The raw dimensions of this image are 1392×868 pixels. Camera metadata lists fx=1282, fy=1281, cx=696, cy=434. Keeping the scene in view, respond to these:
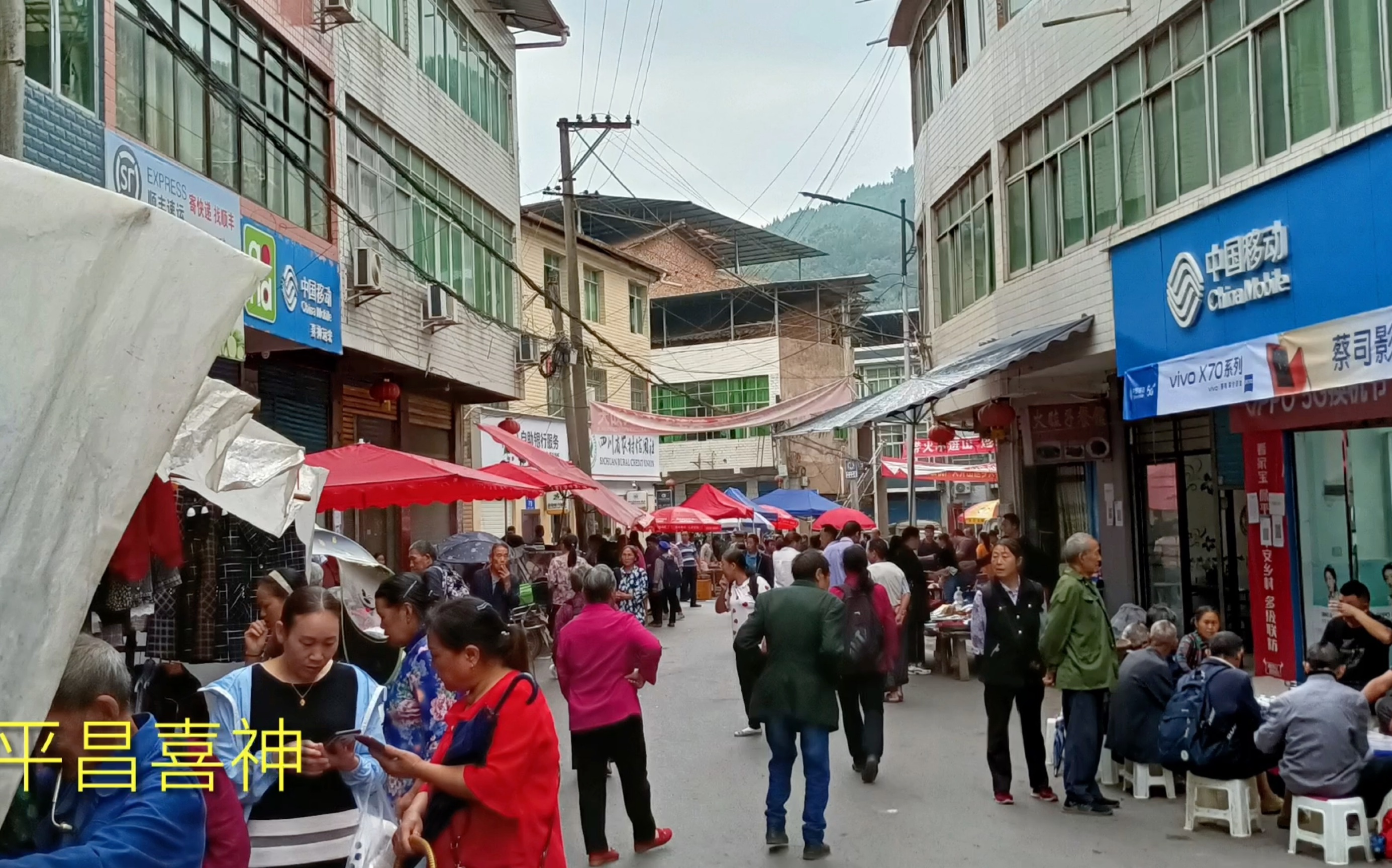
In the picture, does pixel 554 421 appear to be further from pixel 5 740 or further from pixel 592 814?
pixel 5 740

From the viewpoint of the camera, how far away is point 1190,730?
7863mm

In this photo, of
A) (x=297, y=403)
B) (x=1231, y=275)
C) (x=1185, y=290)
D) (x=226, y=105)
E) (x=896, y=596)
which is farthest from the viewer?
(x=297, y=403)

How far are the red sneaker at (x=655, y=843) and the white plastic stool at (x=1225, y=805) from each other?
3166 millimetres

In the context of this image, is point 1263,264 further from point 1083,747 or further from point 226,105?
point 226,105

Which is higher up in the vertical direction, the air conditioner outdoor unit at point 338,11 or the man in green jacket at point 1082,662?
the air conditioner outdoor unit at point 338,11

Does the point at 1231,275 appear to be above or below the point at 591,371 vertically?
below

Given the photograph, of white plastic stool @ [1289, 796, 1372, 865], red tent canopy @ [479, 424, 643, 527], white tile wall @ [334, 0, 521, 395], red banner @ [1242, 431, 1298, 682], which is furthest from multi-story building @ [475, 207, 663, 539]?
white plastic stool @ [1289, 796, 1372, 865]

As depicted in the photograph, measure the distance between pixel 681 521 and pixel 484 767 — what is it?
77.7 feet

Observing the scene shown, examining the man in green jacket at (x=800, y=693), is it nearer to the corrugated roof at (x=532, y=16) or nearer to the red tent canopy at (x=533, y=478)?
the red tent canopy at (x=533, y=478)

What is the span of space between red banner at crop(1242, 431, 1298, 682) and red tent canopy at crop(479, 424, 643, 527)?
27.2 feet

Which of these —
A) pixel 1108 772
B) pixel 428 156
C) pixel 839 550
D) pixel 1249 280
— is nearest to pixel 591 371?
pixel 428 156

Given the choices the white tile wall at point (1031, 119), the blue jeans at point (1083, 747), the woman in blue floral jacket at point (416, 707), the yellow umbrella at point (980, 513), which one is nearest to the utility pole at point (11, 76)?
the woman in blue floral jacket at point (416, 707)

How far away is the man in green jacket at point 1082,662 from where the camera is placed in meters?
8.19

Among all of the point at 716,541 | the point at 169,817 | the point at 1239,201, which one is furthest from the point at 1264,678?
the point at 716,541
